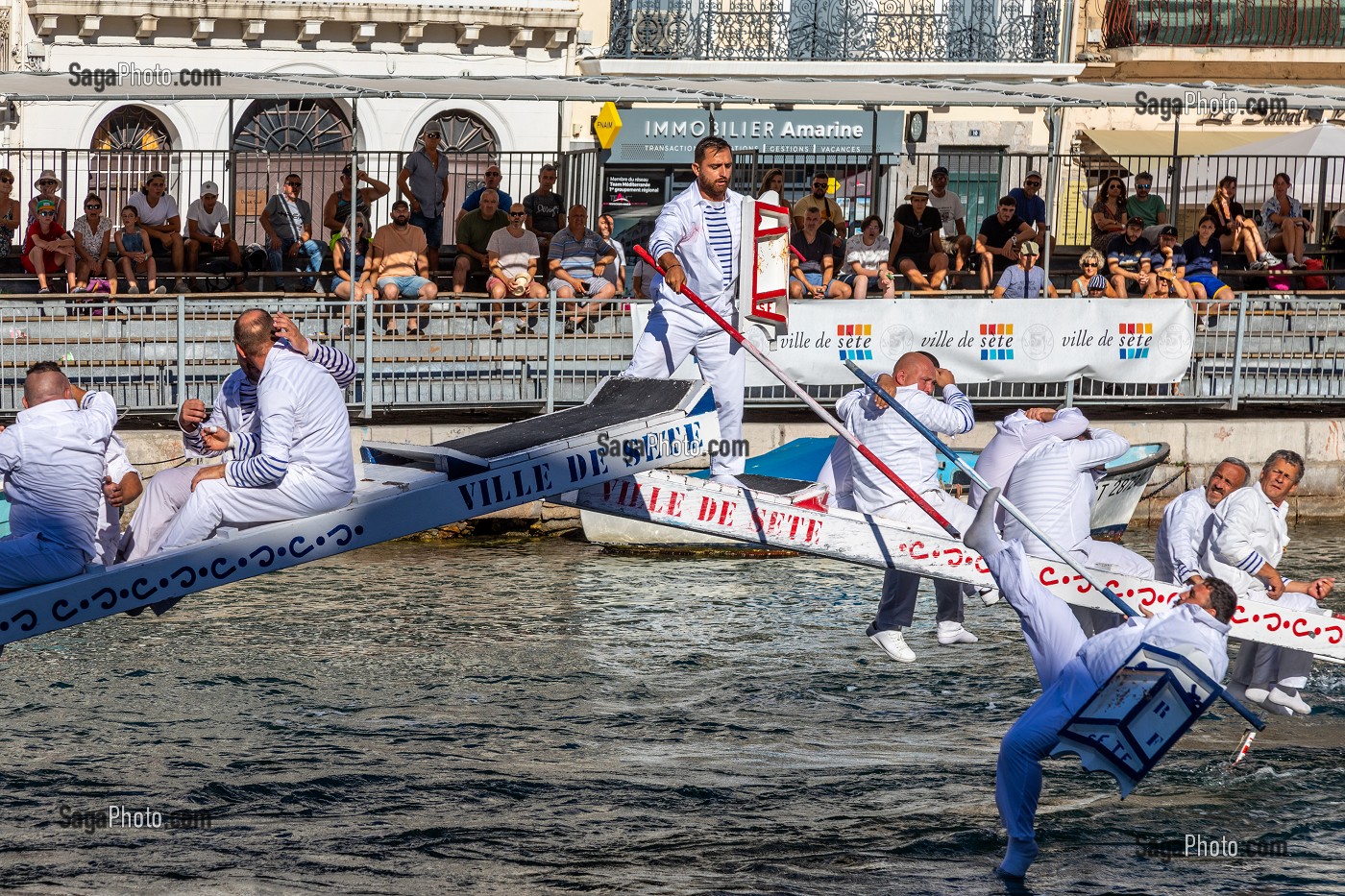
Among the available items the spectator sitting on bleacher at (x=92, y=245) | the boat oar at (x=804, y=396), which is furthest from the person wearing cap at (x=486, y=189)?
the boat oar at (x=804, y=396)

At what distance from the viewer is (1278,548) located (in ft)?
36.7

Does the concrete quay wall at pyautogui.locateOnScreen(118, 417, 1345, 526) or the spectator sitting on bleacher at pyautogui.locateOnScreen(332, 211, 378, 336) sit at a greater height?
the spectator sitting on bleacher at pyautogui.locateOnScreen(332, 211, 378, 336)

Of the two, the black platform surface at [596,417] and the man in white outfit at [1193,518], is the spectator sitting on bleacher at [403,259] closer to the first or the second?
the black platform surface at [596,417]

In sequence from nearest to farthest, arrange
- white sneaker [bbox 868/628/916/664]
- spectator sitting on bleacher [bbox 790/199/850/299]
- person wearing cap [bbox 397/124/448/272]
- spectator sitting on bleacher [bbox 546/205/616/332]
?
white sneaker [bbox 868/628/916/664] < spectator sitting on bleacher [bbox 790/199/850/299] < spectator sitting on bleacher [bbox 546/205/616/332] < person wearing cap [bbox 397/124/448/272]

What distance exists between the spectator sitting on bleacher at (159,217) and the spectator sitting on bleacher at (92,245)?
592mm

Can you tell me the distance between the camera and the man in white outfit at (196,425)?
9383mm

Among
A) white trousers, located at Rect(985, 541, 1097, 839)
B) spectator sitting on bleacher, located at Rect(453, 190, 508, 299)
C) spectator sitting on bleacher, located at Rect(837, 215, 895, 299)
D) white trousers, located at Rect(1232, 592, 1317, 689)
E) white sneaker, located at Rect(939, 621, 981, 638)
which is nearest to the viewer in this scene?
white trousers, located at Rect(985, 541, 1097, 839)

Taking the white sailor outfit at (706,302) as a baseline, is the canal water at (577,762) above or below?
below

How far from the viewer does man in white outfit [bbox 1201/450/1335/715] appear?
35.6ft

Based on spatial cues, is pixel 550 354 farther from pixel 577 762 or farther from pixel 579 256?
pixel 577 762

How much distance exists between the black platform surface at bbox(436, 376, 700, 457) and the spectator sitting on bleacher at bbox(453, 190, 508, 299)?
9.01 metres

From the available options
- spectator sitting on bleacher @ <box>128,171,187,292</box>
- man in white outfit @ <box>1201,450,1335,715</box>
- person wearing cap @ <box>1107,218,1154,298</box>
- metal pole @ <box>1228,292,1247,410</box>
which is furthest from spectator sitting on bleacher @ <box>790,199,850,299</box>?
man in white outfit @ <box>1201,450,1335,715</box>

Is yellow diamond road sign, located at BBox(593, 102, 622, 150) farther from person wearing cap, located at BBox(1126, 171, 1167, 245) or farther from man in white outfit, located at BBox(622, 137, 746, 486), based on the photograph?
man in white outfit, located at BBox(622, 137, 746, 486)

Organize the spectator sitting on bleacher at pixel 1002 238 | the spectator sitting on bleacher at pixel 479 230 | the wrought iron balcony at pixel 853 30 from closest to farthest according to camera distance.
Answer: the spectator sitting on bleacher at pixel 479 230 → the spectator sitting on bleacher at pixel 1002 238 → the wrought iron balcony at pixel 853 30
